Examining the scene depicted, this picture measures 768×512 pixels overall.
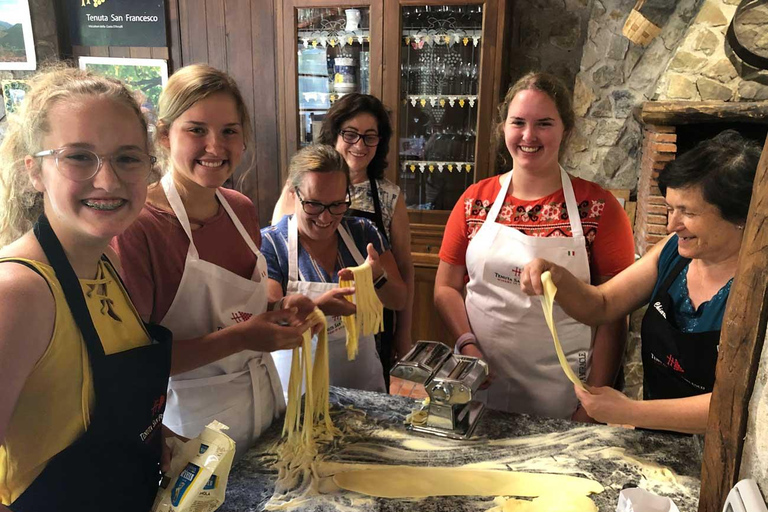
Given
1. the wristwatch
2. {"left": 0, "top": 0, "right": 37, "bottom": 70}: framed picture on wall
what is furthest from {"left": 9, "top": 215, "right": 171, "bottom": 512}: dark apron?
{"left": 0, "top": 0, "right": 37, "bottom": 70}: framed picture on wall

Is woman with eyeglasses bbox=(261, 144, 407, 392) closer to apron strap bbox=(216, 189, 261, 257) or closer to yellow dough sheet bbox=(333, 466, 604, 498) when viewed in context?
apron strap bbox=(216, 189, 261, 257)

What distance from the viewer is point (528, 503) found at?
119cm

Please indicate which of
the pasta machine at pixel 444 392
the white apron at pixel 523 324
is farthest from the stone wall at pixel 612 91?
the pasta machine at pixel 444 392

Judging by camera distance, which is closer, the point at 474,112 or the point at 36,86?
the point at 36,86

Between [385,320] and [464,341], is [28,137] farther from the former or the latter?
[385,320]

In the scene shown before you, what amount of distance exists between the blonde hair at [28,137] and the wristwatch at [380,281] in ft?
3.33

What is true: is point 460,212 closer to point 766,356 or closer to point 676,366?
point 676,366

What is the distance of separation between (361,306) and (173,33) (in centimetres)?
301

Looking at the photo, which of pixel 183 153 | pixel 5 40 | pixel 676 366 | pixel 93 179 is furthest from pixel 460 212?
pixel 5 40

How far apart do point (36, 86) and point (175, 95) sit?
0.40m

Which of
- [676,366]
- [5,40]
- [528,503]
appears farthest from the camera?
[5,40]

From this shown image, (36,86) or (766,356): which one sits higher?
(36,86)

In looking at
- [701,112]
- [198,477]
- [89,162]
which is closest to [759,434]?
[198,477]

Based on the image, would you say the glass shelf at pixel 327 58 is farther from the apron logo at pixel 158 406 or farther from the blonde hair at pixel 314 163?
the apron logo at pixel 158 406
